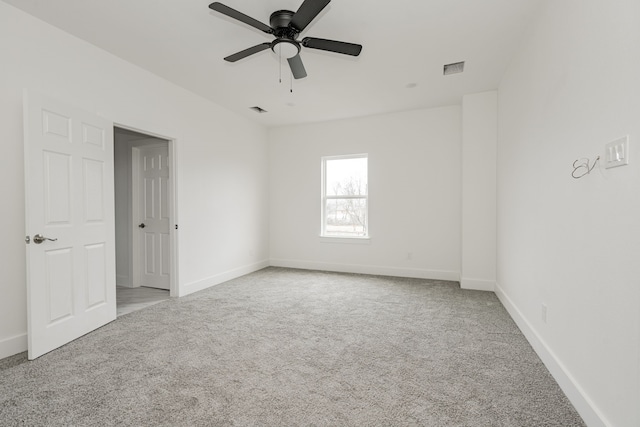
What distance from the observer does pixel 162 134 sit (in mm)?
3873

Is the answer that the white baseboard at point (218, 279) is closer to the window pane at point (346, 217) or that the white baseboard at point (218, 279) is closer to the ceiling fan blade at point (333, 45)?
the window pane at point (346, 217)

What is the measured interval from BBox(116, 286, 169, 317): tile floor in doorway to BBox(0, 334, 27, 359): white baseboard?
0.89 meters

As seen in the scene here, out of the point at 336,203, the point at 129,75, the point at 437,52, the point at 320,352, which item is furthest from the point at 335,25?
the point at 336,203

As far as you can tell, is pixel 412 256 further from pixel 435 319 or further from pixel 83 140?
pixel 83 140

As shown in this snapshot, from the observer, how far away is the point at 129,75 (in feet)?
11.3

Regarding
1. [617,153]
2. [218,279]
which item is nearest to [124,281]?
[218,279]

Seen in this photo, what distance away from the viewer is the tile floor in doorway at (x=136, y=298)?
3.73 m

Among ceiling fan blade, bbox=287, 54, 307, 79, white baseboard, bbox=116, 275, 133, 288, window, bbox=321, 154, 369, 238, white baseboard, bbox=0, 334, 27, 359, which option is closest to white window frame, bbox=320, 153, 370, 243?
window, bbox=321, 154, 369, 238

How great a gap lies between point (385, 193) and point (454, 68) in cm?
226

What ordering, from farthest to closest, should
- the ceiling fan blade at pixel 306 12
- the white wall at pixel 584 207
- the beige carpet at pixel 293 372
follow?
the ceiling fan blade at pixel 306 12 < the beige carpet at pixel 293 372 < the white wall at pixel 584 207

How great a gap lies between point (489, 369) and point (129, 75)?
14.6ft

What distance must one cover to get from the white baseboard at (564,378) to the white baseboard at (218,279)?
3933mm

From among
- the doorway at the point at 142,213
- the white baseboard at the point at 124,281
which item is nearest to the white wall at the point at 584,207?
Answer: the doorway at the point at 142,213

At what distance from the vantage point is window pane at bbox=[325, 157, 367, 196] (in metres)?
5.68
